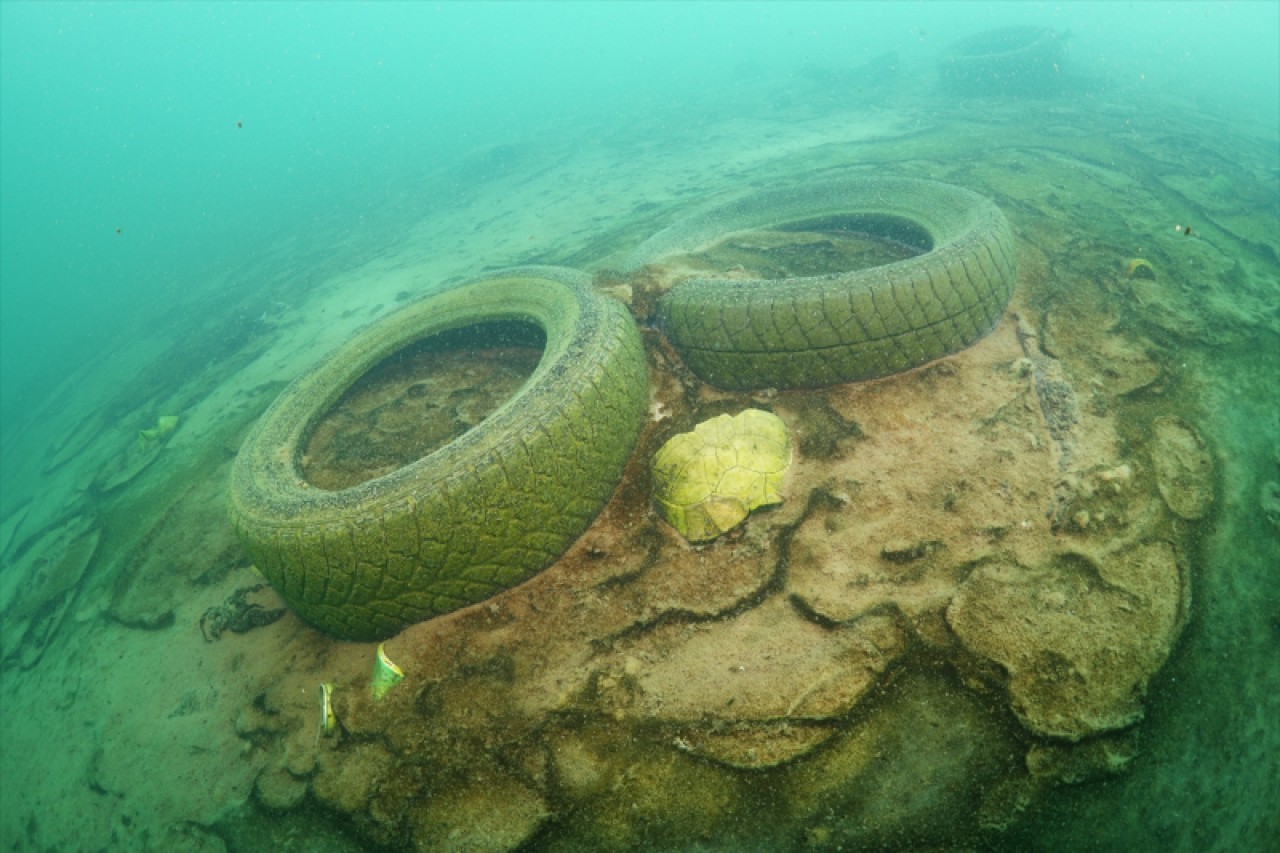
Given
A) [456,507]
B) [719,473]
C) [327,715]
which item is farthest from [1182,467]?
[327,715]

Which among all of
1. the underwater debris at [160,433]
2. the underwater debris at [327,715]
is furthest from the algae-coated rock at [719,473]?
the underwater debris at [160,433]

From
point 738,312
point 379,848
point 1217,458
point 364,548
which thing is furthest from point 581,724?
point 1217,458

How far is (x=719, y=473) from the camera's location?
362cm

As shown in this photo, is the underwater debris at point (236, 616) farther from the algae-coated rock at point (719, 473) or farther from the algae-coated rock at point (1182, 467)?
the algae-coated rock at point (1182, 467)

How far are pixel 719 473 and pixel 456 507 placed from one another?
160 cm

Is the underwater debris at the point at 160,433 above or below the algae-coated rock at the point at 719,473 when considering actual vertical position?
below

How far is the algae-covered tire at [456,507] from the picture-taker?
3.11 meters

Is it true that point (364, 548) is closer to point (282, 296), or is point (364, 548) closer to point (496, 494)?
point (496, 494)

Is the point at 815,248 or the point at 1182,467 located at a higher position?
the point at 815,248

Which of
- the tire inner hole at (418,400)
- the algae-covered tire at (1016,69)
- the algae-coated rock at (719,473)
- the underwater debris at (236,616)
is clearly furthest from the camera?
the algae-covered tire at (1016,69)

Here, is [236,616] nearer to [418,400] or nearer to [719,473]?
[418,400]

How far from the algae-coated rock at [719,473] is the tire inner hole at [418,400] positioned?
1986 millimetres

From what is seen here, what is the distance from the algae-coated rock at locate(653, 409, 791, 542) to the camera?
3518mm

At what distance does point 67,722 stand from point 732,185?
42.2 ft
